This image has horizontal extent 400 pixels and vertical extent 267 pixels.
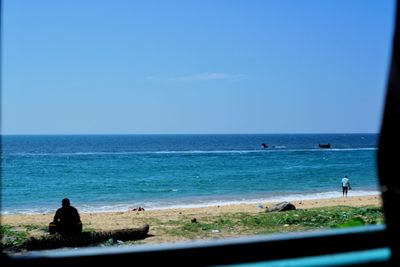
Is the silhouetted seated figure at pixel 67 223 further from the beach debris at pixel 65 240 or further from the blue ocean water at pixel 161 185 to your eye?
the blue ocean water at pixel 161 185

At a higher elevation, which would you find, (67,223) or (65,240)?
(67,223)

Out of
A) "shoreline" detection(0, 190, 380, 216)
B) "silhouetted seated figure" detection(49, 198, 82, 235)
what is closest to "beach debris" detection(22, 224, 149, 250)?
"silhouetted seated figure" detection(49, 198, 82, 235)

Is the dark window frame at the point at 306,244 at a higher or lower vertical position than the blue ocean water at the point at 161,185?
higher

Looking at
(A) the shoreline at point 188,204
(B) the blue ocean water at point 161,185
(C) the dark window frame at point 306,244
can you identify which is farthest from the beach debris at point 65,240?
(B) the blue ocean water at point 161,185

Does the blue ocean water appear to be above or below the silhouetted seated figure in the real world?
below

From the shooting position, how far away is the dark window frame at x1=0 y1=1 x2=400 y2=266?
1.36 metres

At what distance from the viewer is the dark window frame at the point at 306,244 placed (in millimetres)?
1363

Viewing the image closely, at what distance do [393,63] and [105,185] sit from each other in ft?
126

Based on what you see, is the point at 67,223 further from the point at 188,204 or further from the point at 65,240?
the point at 188,204

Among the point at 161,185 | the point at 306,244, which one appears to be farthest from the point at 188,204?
the point at 306,244

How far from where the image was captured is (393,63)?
1523mm

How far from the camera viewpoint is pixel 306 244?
154 centimetres

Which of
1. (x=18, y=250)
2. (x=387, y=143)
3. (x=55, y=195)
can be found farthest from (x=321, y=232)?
(x=55, y=195)

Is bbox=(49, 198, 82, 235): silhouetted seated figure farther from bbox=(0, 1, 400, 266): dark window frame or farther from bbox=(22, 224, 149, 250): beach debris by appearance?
bbox=(0, 1, 400, 266): dark window frame
